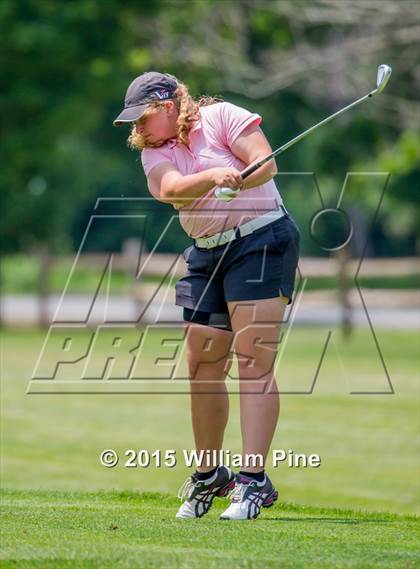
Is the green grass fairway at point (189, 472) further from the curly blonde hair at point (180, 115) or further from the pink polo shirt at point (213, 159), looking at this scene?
the curly blonde hair at point (180, 115)

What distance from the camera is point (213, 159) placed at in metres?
6.29

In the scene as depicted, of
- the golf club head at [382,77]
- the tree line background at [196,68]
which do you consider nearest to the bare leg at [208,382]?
the golf club head at [382,77]

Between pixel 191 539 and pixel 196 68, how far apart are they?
22.4 m

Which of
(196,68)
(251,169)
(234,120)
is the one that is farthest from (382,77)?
(196,68)

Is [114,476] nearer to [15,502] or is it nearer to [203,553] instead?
[15,502]

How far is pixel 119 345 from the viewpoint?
2505 centimetres

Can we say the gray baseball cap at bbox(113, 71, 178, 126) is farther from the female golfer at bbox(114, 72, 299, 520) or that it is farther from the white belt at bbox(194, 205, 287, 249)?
the white belt at bbox(194, 205, 287, 249)

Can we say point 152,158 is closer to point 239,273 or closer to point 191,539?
point 239,273

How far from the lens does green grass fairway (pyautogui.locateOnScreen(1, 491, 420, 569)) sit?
195 inches

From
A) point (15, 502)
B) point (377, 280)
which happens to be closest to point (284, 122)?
point (377, 280)

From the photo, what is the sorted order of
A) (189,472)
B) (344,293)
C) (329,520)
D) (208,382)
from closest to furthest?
1. (208,382)
2. (329,520)
3. (189,472)
4. (344,293)

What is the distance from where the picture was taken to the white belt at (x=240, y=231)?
6348 millimetres

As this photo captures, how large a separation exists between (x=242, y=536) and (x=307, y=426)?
8.69 meters

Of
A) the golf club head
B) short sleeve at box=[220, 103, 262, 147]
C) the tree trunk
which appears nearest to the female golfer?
short sleeve at box=[220, 103, 262, 147]
